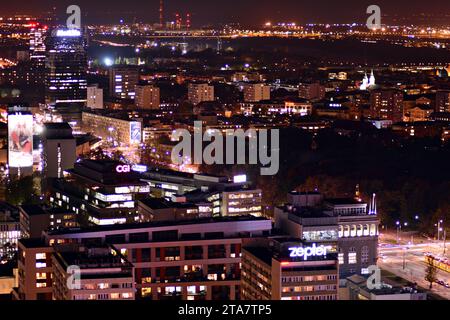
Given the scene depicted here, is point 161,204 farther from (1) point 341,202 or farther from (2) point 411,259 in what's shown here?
(2) point 411,259

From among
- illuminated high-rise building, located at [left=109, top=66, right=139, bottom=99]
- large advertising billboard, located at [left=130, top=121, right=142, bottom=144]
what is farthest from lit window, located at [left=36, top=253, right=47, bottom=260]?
illuminated high-rise building, located at [left=109, top=66, right=139, bottom=99]

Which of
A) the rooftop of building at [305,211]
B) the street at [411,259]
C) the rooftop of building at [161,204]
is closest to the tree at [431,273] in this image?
the street at [411,259]

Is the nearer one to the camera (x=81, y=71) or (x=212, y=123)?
(x=212, y=123)
